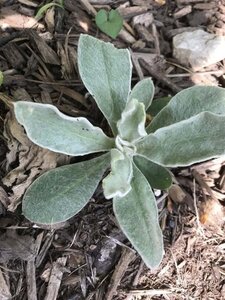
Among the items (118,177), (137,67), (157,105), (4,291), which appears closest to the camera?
(118,177)

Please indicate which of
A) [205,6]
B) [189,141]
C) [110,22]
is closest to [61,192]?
[189,141]

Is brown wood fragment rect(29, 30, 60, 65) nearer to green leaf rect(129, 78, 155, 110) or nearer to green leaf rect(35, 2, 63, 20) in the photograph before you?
green leaf rect(35, 2, 63, 20)

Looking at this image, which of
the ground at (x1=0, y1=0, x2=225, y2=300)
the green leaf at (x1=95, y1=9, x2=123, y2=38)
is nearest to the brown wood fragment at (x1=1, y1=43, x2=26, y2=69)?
the ground at (x1=0, y1=0, x2=225, y2=300)

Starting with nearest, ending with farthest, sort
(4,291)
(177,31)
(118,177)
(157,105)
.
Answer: (118,177), (4,291), (157,105), (177,31)

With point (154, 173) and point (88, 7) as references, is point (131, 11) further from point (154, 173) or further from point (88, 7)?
point (154, 173)

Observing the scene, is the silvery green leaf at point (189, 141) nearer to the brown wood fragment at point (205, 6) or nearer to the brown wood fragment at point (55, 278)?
the brown wood fragment at point (55, 278)

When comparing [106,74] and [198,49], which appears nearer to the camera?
[106,74]

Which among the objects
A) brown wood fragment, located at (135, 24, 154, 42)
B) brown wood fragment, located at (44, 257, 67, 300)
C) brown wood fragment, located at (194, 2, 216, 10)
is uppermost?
brown wood fragment, located at (135, 24, 154, 42)
